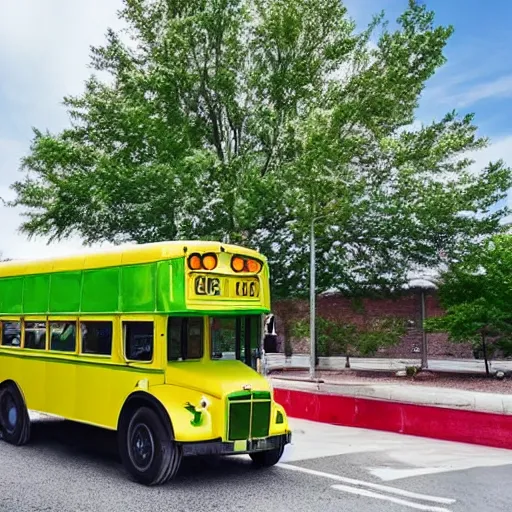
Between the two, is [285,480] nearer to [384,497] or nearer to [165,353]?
[384,497]

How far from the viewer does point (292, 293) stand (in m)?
22.7

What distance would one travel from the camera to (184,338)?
8.53m

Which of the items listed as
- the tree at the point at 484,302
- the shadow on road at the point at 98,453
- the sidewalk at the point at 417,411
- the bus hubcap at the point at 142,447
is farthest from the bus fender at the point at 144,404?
the tree at the point at 484,302

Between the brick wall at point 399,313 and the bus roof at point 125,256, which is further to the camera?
the brick wall at point 399,313

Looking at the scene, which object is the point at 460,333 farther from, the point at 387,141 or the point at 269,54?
the point at 269,54

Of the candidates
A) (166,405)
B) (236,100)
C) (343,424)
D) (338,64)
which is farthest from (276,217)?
(166,405)

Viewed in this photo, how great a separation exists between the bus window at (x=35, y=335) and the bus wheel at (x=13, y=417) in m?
0.82

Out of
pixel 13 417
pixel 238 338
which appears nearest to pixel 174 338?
pixel 238 338

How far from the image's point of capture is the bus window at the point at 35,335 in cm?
1049

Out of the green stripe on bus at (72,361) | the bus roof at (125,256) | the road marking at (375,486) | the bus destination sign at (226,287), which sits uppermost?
the bus roof at (125,256)

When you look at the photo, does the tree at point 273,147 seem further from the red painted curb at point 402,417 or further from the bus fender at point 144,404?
the bus fender at point 144,404

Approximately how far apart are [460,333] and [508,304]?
4.61 feet

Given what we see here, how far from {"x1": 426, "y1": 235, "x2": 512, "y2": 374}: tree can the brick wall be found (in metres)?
2.65

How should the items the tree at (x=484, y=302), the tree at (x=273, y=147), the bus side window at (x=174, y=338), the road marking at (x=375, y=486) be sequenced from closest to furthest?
the road marking at (x=375, y=486) → the bus side window at (x=174, y=338) → the tree at (x=484, y=302) → the tree at (x=273, y=147)
